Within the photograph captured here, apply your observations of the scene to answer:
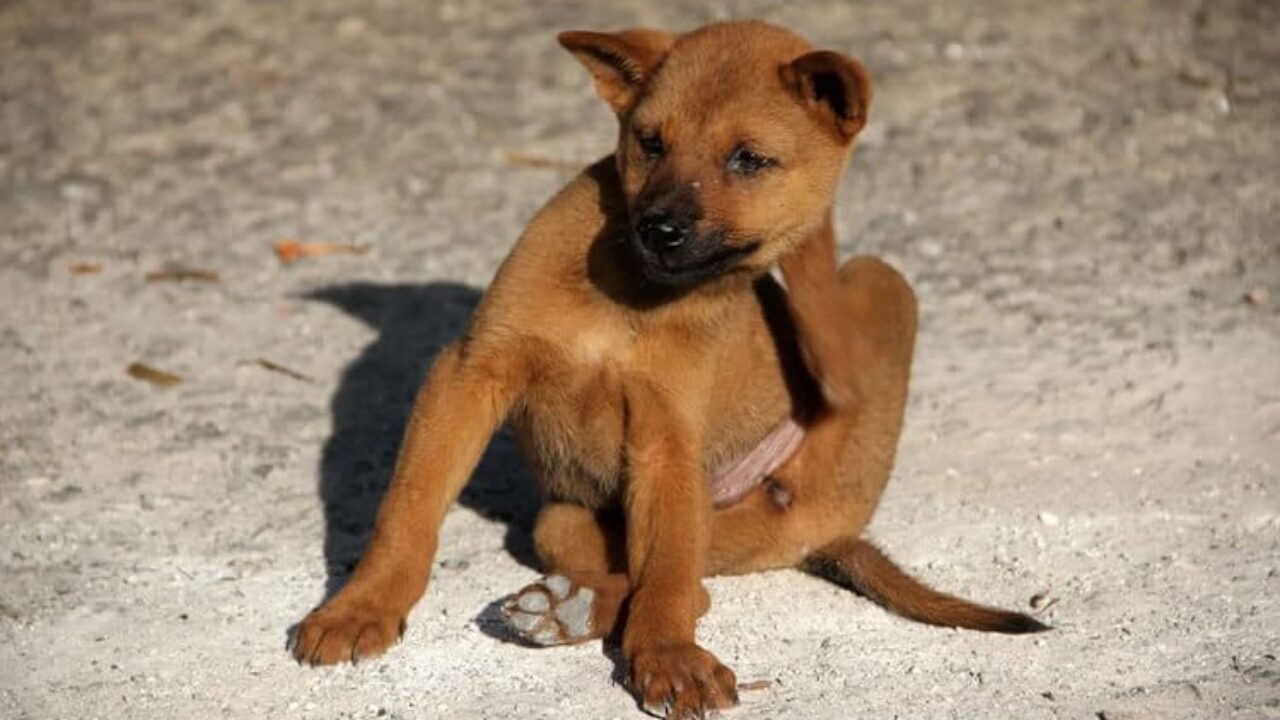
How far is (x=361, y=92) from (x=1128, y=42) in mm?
4246

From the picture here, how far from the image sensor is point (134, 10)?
39.0 ft

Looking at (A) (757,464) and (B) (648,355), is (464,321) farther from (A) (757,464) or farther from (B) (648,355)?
(B) (648,355)

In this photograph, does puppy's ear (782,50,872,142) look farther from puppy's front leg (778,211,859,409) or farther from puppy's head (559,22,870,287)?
puppy's front leg (778,211,859,409)

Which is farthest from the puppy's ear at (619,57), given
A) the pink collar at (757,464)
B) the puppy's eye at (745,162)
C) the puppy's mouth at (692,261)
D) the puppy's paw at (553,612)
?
the puppy's paw at (553,612)

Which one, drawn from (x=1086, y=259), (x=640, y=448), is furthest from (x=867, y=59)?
(x=640, y=448)

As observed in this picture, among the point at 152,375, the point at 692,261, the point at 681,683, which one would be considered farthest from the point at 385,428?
the point at 681,683

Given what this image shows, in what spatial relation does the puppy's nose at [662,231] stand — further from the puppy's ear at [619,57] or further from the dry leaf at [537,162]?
the dry leaf at [537,162]

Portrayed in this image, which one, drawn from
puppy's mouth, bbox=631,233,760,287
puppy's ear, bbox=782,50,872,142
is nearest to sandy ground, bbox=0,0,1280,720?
puppy's mouth, bbox=631,233,760,287

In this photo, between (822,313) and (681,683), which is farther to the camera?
(822,313)

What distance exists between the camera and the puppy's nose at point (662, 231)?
566 centimetres

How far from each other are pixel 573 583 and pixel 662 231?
100cm

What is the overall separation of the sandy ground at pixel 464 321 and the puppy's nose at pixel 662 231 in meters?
1.13

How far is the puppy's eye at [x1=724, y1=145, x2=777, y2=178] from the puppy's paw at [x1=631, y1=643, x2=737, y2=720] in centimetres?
136

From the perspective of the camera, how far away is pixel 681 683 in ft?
17.5
